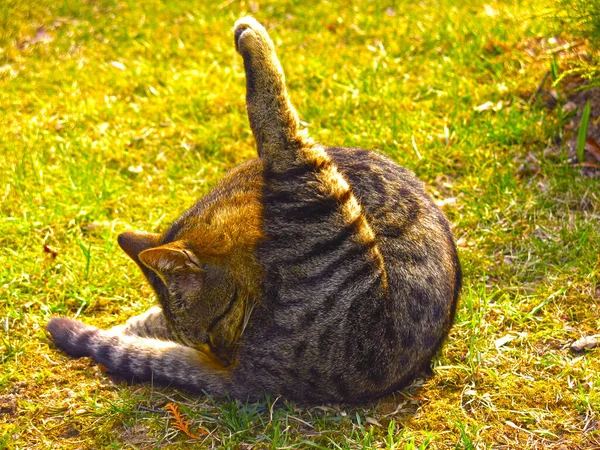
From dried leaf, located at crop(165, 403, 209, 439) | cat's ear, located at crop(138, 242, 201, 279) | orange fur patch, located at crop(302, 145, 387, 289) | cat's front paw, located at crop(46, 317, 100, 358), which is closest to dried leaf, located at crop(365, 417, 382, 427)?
orange fur patch, located at crop(302, 145, 387, 289)

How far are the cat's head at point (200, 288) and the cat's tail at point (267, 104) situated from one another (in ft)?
1.65

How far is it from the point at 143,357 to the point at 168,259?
64 centimetres

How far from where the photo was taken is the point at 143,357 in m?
3.49

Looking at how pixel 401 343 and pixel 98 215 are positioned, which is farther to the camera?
pixel 98 215

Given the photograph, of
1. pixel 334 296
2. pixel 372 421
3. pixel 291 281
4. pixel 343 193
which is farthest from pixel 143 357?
pixel 343 193

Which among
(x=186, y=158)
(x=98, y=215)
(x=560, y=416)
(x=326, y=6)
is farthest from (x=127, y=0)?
(x=560, y=416)

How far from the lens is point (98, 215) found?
4758 millimetres

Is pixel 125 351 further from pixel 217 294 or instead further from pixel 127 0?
pixel 127 0

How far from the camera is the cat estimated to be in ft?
10.5

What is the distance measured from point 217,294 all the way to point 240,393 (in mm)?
494

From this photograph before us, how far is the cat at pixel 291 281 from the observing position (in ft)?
10.5

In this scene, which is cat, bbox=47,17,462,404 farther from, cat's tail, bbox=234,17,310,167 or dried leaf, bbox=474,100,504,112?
dried leaf, bbox=474,100,504,112

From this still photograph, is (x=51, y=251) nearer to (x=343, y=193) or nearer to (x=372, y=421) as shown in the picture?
(x=343, y=193)

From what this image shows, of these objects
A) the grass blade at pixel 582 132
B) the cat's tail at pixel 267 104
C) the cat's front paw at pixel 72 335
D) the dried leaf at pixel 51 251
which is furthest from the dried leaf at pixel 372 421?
the grass blade at pixel 582 132
